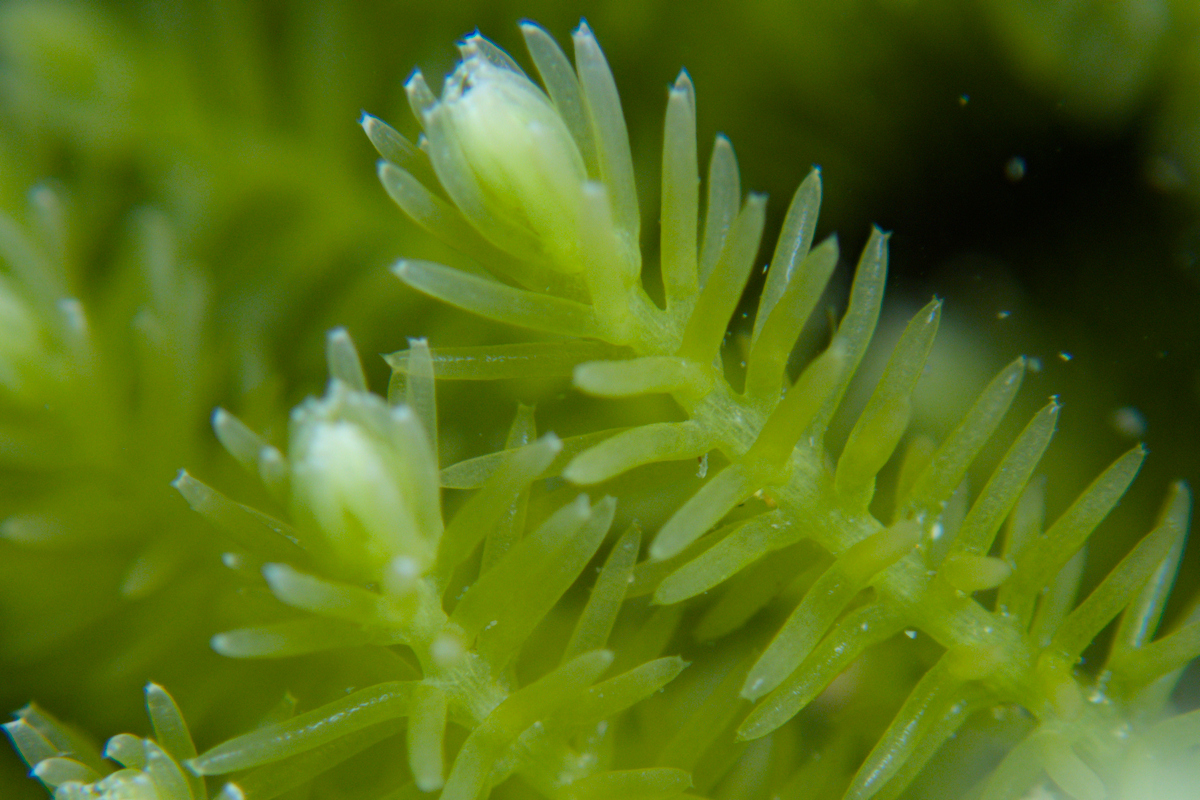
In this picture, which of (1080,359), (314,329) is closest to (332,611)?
(314,329)

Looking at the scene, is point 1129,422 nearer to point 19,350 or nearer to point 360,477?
point 360,477

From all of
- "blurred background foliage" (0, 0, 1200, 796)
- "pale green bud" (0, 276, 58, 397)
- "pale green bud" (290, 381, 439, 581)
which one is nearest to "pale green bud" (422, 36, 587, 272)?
"pale green bud" (290, 381, 439, 581)

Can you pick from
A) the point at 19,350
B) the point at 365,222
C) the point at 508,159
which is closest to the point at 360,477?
the point at 508,159

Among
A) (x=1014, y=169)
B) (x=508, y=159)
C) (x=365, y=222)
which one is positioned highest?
(x=1014, y=169)

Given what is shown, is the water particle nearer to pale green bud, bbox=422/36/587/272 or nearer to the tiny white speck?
the tiny white speck

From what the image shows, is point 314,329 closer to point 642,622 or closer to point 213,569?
point 213,569

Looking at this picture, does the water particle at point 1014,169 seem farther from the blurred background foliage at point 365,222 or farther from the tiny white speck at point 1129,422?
the tiny white speck at point 1129,422
